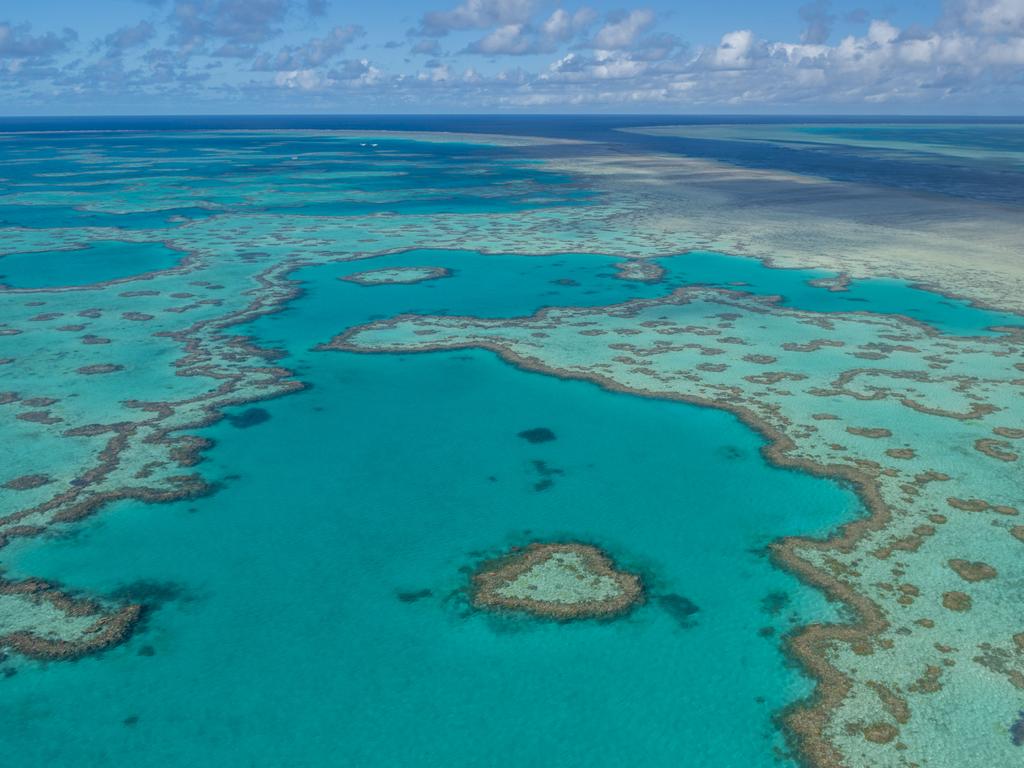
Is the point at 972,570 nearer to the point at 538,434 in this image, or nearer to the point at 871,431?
the point at 871,431

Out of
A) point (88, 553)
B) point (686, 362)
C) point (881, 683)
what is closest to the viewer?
point (881, 683)

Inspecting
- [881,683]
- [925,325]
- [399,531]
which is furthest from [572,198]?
[881,683]

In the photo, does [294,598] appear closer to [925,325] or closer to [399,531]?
[399,531]

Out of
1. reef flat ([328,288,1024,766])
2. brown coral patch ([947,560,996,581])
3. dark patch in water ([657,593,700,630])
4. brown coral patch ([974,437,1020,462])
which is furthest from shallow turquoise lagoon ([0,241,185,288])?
brown coral patch ([947,560,996,581])

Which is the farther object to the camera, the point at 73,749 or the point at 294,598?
the point at 294,598

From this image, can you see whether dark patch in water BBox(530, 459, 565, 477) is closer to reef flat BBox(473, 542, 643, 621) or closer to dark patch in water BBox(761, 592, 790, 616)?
reef flat BBox(473, 542, 643, 621)

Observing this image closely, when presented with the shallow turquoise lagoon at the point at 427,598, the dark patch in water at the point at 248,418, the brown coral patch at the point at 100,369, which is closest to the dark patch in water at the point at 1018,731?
the shallow turquoise lagoon at the point at 427,598
